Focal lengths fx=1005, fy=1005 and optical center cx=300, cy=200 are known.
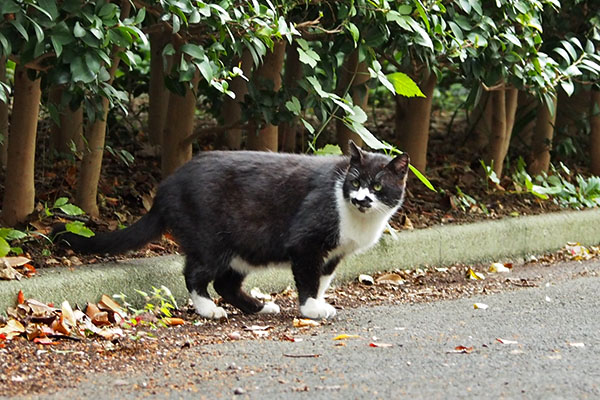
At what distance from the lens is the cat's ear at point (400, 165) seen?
5.21m

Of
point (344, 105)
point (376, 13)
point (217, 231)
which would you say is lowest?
point (217, 231)

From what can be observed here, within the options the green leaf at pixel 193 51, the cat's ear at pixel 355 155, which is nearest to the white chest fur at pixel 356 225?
the cat's ear at pixel 355 155

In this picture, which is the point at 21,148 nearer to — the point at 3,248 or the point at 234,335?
the point at 3,248

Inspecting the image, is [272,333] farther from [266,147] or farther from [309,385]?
[266,147]

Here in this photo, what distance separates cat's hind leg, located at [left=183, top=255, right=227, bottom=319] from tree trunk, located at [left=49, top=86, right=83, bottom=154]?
1.73 metres

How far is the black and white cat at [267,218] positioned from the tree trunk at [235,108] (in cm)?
130

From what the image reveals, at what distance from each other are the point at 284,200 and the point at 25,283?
1.38 m

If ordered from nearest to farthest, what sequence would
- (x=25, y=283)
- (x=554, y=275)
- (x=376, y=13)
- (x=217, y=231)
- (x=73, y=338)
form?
(x=73, y=338) → (x=25, y=283) → (x=217, y=231) → (x=376, y=13) → (x=554, y=275)

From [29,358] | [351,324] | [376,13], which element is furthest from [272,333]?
[376,13]

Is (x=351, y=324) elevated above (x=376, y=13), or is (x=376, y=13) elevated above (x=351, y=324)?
(x=376, y=13)

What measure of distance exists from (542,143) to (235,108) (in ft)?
9.34

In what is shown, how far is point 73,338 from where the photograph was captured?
14.4 ft

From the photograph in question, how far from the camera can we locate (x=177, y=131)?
6.41 m

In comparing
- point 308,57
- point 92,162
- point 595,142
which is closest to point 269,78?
point 308,57
